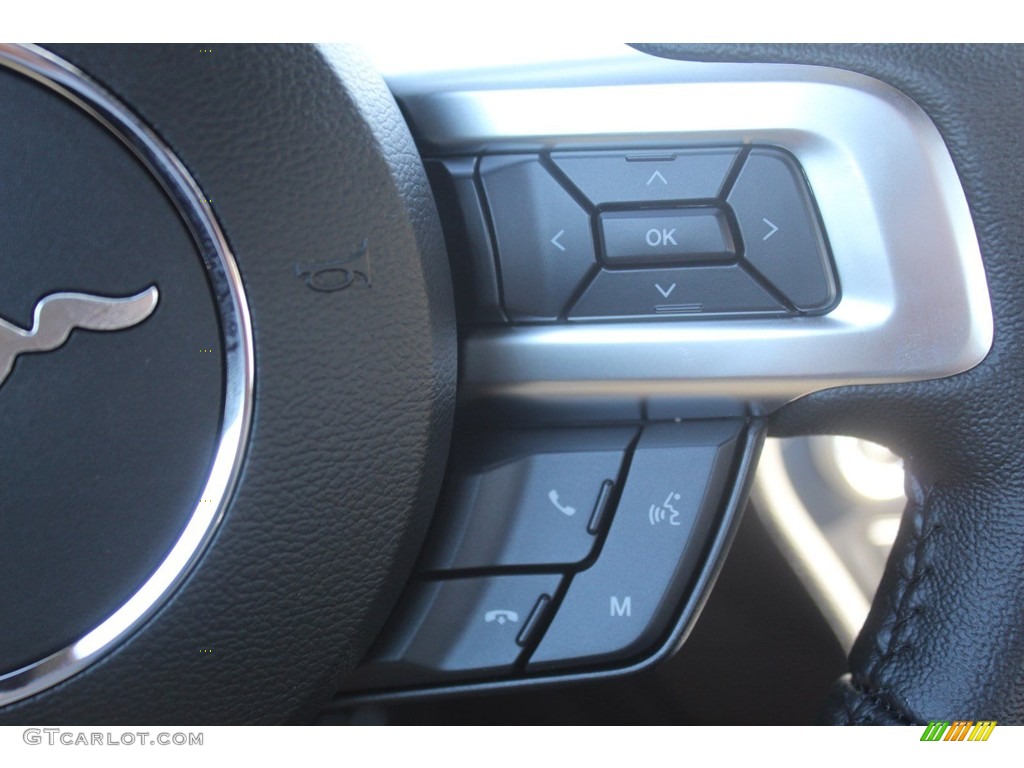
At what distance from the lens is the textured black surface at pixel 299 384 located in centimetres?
50

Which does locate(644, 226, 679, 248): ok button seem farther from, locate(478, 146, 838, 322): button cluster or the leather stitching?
the leather stitching

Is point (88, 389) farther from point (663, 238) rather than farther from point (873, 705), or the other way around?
point (873, 705)

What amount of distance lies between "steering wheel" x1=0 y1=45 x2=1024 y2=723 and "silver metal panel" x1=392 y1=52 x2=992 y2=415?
15 millimetres

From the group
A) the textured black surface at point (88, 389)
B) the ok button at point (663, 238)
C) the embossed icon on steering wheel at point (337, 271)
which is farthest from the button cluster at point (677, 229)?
the textured black surface at point (88, 389)

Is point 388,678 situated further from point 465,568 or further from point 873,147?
point 873,147

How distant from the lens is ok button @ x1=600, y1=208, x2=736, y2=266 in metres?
0.57

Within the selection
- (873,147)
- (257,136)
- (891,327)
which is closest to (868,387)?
(891,327)

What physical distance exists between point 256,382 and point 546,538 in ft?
0.75

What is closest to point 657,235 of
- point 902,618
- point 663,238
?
point 663,238

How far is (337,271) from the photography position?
51 cm

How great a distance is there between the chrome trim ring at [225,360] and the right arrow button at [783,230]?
331 millimetres

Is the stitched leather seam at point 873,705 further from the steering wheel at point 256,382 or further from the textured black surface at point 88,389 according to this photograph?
the textured black surface at point 88,389

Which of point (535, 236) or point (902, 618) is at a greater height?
point (535, 236)
